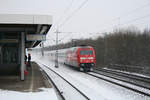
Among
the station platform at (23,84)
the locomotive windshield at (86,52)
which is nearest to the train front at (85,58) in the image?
the locomotive windshield at (86,52)

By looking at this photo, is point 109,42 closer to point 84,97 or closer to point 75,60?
point 75,60

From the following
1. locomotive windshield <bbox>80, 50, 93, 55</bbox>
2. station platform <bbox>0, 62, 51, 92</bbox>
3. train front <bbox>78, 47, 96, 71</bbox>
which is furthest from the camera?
locomotive windshield <bbox>80, 50, 93, 55</bbox>

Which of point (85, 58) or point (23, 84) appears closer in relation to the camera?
point (23, 84)

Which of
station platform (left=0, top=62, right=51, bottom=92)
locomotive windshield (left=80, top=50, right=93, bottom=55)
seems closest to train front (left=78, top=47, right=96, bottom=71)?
locomotive windshield (left=80, top=50, right=93, bottom=55)

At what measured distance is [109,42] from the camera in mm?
26906

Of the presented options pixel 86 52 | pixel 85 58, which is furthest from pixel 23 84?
pixel 86 52

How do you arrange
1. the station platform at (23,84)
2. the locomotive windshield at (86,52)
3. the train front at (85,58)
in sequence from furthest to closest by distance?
the locomotive windshield at (86,52) < the train front at (85,58) < the station platform at (23,84)

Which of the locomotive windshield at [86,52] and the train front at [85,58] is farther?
the locomotive windshield at [86,52]

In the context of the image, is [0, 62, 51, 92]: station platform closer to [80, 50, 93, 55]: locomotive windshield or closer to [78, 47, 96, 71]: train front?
[78, 47, 96, 71]: train front

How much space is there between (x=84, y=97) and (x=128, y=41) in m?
14.9

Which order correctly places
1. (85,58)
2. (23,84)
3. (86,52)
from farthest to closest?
1. (86,52)
2. (85,58)
3. (23,84)

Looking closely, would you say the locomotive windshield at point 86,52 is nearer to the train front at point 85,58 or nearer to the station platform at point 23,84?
the train front at point 85,58

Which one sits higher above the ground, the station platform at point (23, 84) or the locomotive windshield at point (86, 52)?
the locomotive windshield at point (86, 52)

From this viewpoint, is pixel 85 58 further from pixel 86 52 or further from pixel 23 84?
pixel 23 84
